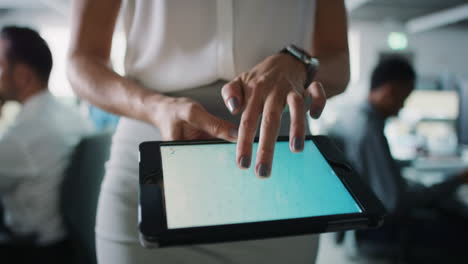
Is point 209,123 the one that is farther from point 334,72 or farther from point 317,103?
point 334,72

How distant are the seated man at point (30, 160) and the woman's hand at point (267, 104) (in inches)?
51.2

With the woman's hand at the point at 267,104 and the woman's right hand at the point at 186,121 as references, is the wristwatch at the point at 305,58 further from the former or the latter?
the woman's right hand at the point at 186,121

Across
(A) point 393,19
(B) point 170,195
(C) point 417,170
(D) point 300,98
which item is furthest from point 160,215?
(A) point 393,19

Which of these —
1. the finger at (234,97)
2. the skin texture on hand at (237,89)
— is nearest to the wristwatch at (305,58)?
the skin texture on hand at (237,89)

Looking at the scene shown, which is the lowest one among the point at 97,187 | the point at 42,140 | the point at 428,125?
the point at 428,125

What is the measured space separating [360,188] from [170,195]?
0.69 ft

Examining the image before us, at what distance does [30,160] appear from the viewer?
142 centimetres

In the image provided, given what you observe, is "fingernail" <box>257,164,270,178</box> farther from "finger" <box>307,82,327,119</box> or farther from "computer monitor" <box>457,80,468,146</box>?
"computer monitor" <box>457,80,468,146</box>

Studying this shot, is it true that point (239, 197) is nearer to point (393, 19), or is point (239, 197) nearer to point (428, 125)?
point (428, 125)

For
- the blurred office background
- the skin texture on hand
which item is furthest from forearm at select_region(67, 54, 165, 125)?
the blurred office background

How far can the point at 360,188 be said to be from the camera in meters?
0.40

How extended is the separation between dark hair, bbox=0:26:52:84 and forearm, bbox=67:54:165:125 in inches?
47.3

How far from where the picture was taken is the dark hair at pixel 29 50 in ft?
4.83

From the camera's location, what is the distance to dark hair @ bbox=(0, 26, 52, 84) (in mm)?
1472
